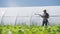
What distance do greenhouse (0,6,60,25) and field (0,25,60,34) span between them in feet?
0.31

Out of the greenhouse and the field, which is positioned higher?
the greenhouse

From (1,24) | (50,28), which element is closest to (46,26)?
(50,28)

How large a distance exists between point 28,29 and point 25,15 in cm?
29

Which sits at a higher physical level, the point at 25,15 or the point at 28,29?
the point at 25,15

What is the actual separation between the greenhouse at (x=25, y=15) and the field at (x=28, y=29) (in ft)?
0.31

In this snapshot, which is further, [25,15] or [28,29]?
A: [25,15]

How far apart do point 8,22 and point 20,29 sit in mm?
224

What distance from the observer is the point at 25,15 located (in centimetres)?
201

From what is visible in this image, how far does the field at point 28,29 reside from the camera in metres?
1.72

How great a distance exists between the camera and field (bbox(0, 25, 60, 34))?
67.6 inches

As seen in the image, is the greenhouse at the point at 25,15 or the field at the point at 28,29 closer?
the field at the point at 28,29

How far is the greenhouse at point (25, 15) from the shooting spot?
6.40 feet

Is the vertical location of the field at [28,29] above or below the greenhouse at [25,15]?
below

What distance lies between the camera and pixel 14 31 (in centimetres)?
175
